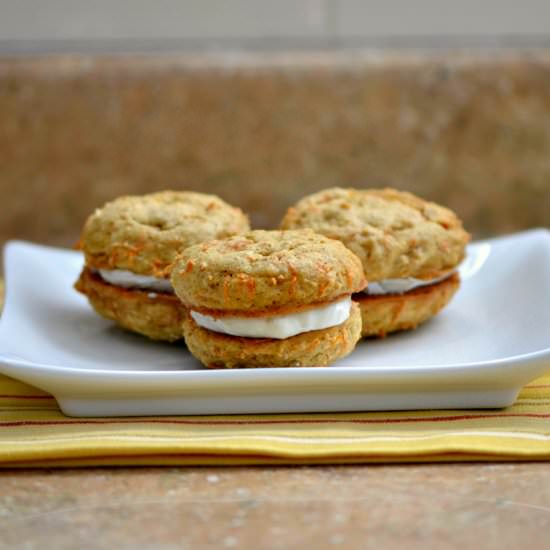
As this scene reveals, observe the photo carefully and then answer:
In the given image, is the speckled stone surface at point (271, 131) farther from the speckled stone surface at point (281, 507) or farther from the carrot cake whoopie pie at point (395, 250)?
the speckled stone surface at point (281, 507)

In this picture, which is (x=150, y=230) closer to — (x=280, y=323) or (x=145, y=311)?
(x=145, y=311)

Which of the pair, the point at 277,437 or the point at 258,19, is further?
the point at 258,19

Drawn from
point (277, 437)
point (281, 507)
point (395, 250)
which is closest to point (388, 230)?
point (395, 250)

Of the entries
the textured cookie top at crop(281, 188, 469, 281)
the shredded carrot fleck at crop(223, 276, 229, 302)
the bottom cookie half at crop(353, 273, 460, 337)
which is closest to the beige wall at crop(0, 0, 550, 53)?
the textured cookie top at crop(281, 188, 469, 281)

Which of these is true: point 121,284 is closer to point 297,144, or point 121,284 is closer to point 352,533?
point 352,533

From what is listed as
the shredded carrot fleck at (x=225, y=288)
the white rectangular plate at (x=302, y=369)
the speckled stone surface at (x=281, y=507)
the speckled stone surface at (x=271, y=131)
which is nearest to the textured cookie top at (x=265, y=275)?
the shredded carrot fleck at (x=225, y=288)

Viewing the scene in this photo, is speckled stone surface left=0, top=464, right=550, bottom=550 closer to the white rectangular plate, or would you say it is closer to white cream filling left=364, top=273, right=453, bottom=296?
the white rectangular plate
